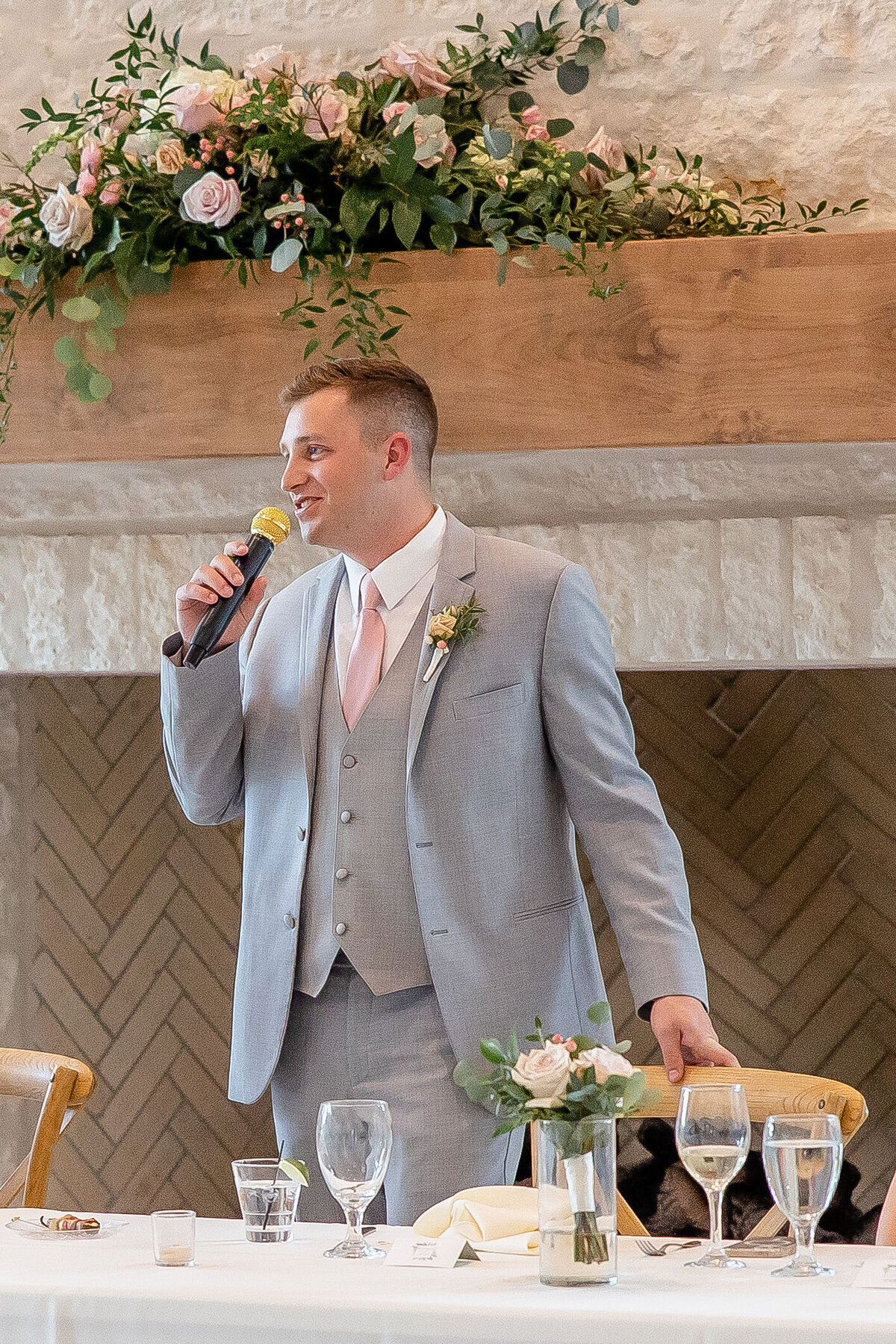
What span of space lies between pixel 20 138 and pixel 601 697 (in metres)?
1.74

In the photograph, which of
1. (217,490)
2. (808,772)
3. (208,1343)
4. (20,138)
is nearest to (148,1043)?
(217,490)

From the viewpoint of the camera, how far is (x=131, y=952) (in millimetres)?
3523

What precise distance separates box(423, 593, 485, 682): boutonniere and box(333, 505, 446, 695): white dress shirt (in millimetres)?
77

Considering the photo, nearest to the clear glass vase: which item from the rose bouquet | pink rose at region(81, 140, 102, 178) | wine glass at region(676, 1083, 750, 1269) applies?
the rose bouquet

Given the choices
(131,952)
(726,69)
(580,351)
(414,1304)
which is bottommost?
(414,1304)

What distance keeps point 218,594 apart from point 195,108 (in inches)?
45.1

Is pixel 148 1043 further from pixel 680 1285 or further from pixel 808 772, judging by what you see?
pixel 680 1285

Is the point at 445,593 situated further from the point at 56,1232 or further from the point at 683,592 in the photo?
the point at 56,1232

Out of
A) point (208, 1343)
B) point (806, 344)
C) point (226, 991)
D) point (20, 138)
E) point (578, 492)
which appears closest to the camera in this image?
point (208, 1343)

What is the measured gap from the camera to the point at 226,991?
348cm

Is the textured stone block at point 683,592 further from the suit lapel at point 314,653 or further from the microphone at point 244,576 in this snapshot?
the microphone at point 244,576

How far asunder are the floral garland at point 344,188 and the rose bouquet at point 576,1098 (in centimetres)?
159

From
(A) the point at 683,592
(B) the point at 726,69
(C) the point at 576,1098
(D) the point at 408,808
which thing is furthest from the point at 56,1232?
(B) the point at 726,69

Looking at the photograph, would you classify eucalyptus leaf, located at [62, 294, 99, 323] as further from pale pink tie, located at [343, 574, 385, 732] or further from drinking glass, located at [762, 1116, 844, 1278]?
drinking glass, located at [762, 1116, 844, 1278]
